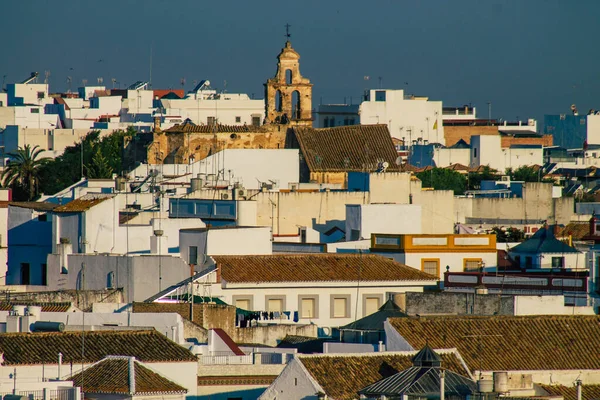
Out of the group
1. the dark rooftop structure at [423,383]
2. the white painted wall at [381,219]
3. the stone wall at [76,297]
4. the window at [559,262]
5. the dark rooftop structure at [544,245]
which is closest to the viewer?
the dark rooftop structure at [423,383]

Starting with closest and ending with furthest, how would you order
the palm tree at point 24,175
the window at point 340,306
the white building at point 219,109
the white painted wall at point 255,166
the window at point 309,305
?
the window at point 309,305 < the window at point 340,306 < the white painted wall at point 255,166 < the palm tree at point 24,175 < the white building at point 219,109

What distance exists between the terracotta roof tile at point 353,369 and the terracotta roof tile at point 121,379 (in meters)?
2.08

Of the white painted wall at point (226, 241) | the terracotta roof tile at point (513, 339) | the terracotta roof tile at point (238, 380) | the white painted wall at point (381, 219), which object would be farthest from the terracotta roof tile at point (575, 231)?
the terracotta roof tile at point (238, 380)

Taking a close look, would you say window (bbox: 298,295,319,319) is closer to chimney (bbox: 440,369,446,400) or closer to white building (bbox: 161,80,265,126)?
chimney (bbox: 440,369,446,400)

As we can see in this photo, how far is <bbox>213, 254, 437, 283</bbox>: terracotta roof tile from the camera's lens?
42938mm

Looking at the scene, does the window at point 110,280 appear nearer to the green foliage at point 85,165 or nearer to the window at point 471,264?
the window at point 471,264

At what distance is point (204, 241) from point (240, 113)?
70.4 metres

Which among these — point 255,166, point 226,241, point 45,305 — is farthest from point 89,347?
point 255,166

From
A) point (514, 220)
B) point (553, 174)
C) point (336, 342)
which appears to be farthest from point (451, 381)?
point (553, 174)

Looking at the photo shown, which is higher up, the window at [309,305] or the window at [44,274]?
the window at [44,274]

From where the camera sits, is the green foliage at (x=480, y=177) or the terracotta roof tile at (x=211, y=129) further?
the green foliage at (x=480, y=177)

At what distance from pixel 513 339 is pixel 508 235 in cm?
2689

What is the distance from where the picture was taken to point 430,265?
48.7 m

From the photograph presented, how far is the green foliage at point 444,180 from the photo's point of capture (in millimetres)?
81500
